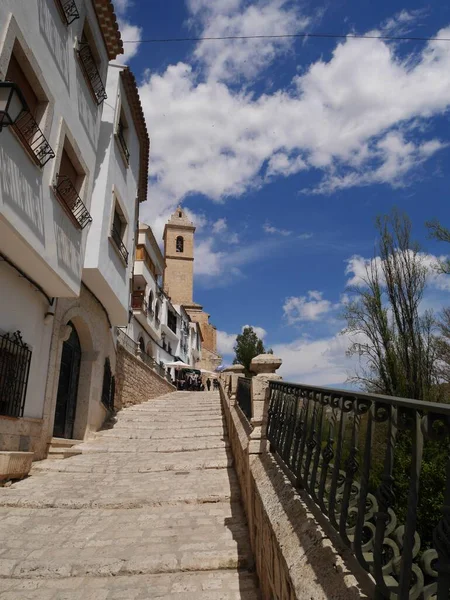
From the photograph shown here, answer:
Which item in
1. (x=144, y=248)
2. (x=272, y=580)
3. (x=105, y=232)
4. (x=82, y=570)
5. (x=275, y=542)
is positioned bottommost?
(x=82, y=570)

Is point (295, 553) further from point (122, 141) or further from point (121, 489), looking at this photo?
point (122, 141)

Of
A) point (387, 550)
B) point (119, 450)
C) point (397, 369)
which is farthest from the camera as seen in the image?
point (397, 369)

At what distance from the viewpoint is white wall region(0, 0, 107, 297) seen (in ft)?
17.9

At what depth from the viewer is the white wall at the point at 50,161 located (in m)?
5.46

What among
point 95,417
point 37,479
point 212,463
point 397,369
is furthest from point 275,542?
point 397,369

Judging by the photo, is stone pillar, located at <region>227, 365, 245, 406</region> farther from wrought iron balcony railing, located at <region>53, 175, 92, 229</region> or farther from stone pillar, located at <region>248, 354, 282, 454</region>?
wrought iron balcony railing, located at <region>53, 175, 92, 229</region>

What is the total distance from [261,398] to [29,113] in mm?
5365

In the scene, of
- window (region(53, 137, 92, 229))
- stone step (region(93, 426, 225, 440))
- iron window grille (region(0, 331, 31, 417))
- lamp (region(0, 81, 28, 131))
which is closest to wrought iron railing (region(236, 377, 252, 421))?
stone step (region(93, 426, 225, 440))

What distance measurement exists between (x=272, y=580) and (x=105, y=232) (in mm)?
8020

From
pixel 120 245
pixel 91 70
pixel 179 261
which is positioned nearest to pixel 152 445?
pixel 120 245

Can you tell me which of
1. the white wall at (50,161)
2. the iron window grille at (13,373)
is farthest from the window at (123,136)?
the iron window grille at (13,373)

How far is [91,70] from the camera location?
8.53m

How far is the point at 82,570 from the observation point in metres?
3.62

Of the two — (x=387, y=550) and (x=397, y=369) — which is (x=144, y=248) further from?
(x=387, y=550)
